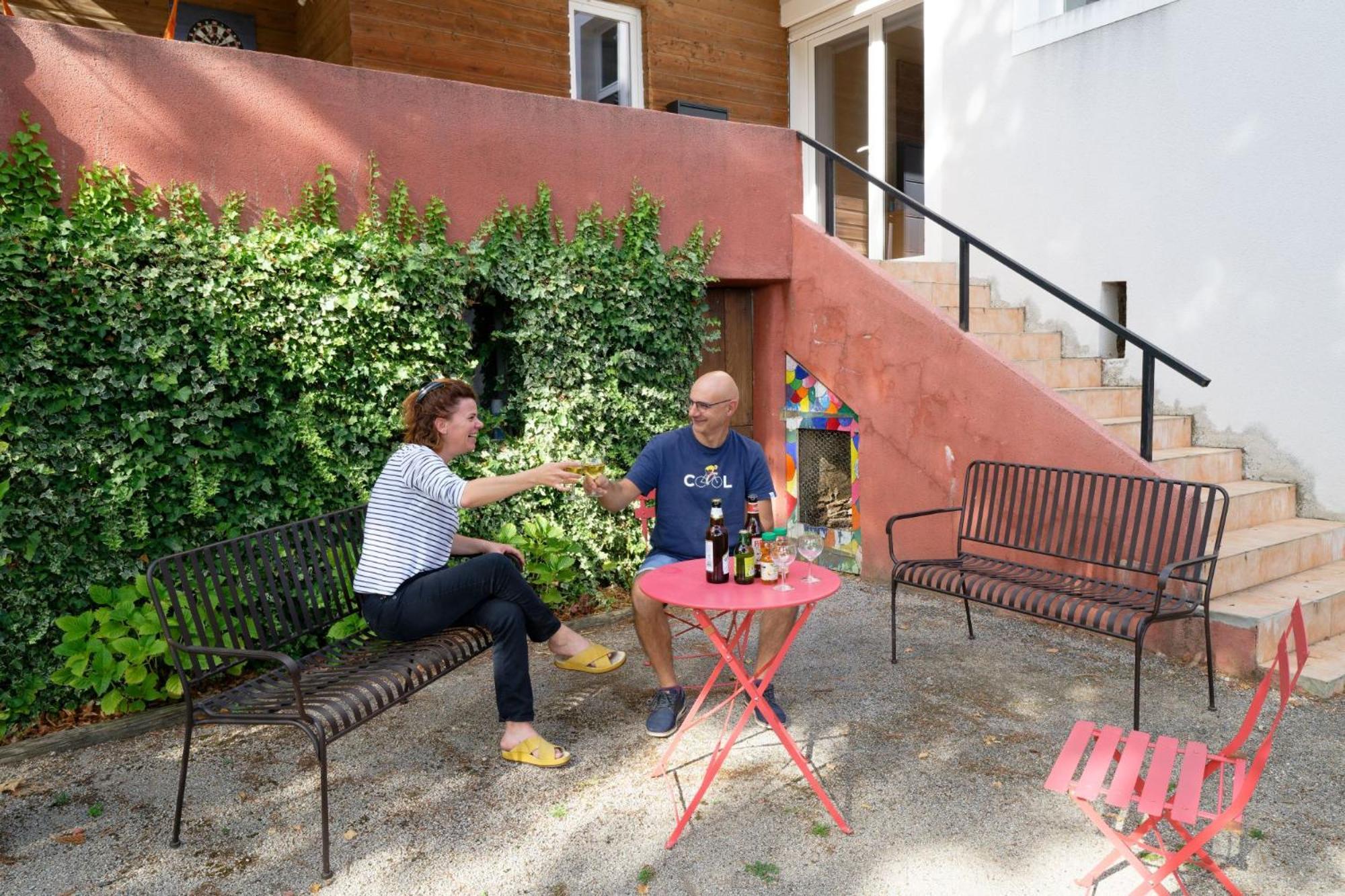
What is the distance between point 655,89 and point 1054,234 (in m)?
4.05

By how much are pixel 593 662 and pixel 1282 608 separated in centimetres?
349

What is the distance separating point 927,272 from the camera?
7578 millimetres

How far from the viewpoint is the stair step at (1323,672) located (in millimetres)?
4211

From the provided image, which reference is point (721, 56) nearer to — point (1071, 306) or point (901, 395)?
point (901, 395)

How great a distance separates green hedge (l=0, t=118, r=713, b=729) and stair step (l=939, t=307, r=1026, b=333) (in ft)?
9.45

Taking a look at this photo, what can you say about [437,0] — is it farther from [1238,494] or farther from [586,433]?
[1238,494]

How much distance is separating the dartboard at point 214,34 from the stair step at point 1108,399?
764 centimetres

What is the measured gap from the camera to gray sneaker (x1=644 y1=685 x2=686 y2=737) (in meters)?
3.92

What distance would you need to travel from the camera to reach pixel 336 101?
504 cm

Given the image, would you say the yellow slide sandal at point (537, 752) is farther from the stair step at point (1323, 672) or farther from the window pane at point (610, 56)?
the window pane at point (610, 56)

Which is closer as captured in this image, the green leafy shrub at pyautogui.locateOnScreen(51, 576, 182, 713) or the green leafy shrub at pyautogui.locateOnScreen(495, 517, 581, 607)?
the green leafy shrub at pyautogui.locateOnScreen(51, 576, 182, 713)

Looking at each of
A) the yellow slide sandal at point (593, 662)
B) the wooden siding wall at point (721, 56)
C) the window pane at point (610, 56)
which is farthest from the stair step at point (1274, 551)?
the window pane at point (610, 56)

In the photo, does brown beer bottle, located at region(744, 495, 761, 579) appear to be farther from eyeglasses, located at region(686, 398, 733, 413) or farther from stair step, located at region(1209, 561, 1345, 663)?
stair step, located at region(1209, 561, 1345, 663)

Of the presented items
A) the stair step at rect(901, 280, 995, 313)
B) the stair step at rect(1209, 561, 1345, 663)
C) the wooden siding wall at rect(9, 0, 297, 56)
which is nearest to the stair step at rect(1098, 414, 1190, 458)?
the stair step at rect(1209, 561, 1345, 663)
